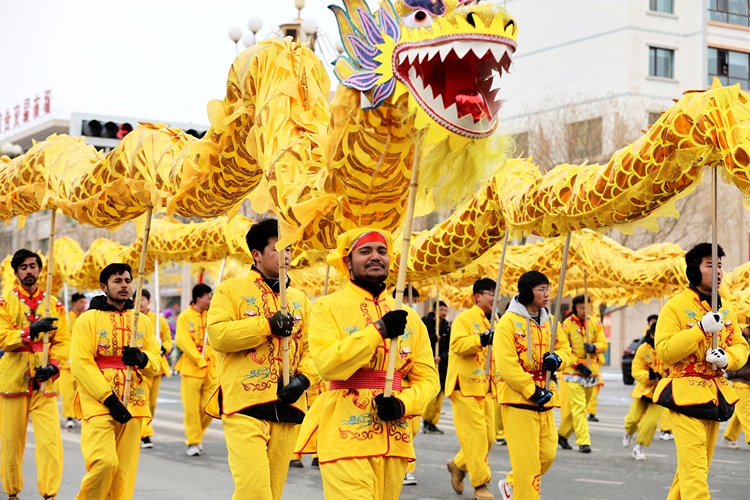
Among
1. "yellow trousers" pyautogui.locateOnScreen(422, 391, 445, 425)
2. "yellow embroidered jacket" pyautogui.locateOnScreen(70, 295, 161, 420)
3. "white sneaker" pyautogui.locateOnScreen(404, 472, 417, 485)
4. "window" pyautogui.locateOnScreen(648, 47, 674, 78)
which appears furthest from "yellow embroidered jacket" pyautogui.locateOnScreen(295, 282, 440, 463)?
"window" pyautogui.locateOnScreen(648, 47, 674, 78)

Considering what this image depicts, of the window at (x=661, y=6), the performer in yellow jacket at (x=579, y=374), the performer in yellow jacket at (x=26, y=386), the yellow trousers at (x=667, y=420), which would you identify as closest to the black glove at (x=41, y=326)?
the performer in yellow jacket at (x=26, y=386)

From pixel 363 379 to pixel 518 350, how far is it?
312 centimetres

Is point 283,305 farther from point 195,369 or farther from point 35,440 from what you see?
point 195,369

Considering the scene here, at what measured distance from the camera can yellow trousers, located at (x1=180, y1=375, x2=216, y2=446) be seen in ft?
40.3

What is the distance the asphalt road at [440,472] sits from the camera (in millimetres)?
9836

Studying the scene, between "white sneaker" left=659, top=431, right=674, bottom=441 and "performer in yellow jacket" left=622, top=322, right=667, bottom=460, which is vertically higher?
"performer in yellow jacket" left=622, top=322, right=667, bottom=460

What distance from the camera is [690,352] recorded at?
24.7ft

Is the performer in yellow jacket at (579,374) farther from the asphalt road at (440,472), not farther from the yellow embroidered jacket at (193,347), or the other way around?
the yellow embroidered jacket at (193,347)

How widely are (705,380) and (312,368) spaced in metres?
2.85

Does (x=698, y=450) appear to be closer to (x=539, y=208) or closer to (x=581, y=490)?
(x=539, y=208)

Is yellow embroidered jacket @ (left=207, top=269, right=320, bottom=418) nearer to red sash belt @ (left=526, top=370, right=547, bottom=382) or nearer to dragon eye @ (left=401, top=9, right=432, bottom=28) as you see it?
dragon eye @ (left=401, top=9, right=432, bottom=28)

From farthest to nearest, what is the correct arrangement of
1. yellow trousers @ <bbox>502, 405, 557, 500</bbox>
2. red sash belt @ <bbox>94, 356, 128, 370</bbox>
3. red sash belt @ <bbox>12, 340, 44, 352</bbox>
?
1. red sash belt @ <bbox>12, 340, 44, 352</bbox>
2. yellow trousers @ <bbox>502, 405, 557, 500</bbox>
3. red sash belt @ <bbox>94, 356, 128, 370</bbox>

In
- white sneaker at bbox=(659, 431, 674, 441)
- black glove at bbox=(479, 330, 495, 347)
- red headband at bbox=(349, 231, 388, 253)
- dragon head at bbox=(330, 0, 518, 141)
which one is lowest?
white sneaker at bbox=(659, 431, 674, 441)

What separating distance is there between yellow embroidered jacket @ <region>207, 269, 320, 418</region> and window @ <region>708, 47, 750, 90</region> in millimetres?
33678
